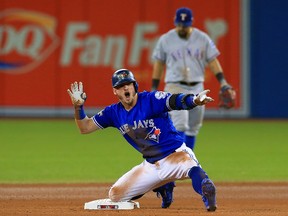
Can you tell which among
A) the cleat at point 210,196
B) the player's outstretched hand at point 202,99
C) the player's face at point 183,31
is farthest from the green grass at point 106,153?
the player's outstretched hand at point 202,99

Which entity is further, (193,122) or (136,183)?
(193,122)

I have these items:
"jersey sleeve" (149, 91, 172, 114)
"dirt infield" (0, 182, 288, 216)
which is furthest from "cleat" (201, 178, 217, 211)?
"jersey sleeve" (149, 91, 172, 114)

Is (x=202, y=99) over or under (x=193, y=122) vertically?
over

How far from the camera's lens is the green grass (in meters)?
12.6

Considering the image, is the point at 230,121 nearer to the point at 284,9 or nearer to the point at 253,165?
the point at 284,9

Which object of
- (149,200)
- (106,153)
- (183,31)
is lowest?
(106,153)

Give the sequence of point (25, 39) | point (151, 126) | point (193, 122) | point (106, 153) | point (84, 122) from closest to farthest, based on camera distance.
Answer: point (151, 126)
point (84, 122)
point (193, 122)
point (106, 153)
point (25, 39)

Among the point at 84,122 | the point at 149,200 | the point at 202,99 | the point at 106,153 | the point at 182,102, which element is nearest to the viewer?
the point at 202,99

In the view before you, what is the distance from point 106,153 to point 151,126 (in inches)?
265

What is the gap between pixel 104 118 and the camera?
902cm

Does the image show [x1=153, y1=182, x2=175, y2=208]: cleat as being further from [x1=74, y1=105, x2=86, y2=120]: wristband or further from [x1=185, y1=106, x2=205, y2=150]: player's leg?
[x1=185, y1=106, x2=205, y2=150]: player's leg

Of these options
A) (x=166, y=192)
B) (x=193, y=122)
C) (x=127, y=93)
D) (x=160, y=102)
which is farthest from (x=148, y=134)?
(x=193, y=122)

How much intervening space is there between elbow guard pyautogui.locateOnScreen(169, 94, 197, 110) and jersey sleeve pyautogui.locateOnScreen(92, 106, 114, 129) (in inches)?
29.6

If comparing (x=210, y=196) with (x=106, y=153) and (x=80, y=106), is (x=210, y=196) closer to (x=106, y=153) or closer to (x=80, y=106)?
(x=80, y=106)
